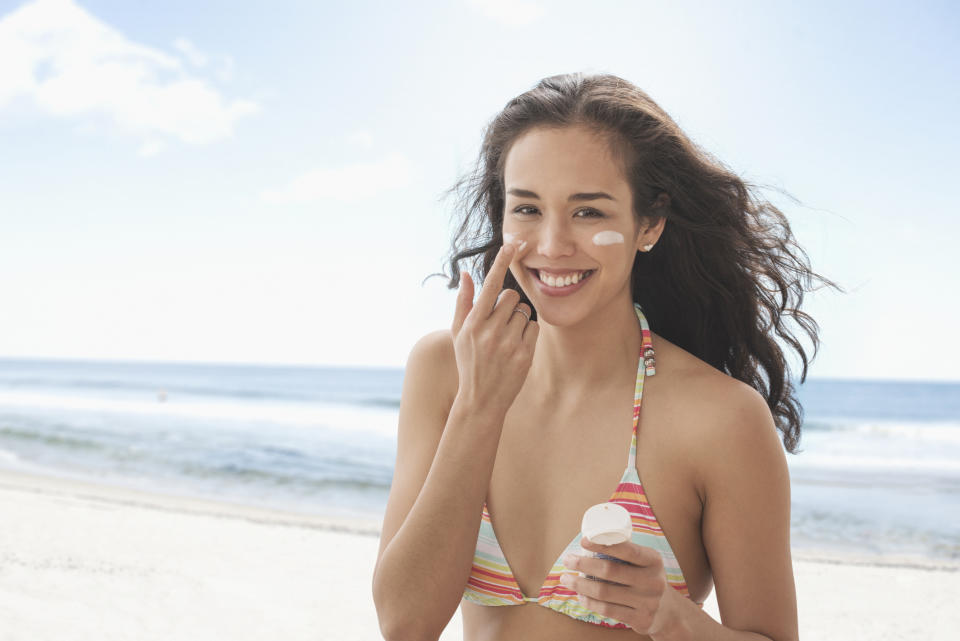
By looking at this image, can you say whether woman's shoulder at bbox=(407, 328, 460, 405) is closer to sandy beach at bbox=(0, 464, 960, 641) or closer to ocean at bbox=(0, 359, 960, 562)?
sandy beach at bbox=(0, 464, 960, 641)

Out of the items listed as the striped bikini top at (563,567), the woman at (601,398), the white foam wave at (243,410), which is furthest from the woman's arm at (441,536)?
the white foam wave at (243,410)

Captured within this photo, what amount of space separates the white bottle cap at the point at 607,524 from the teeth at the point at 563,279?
2.83 ft

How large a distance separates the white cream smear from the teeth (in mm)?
93

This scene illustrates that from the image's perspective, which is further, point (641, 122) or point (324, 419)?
point (324, 419)

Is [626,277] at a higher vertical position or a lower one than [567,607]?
higher

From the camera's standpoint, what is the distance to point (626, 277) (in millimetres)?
2324

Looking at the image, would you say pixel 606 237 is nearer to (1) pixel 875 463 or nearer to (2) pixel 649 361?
(2) pixel 649 361

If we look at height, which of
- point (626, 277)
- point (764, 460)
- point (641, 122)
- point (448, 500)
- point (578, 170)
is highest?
point (641, 122)

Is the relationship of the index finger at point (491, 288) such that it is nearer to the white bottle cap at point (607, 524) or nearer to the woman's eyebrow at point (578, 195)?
the woman's eyebrow at point (578, 195)

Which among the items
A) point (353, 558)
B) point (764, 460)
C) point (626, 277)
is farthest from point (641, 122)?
point (353, 558)

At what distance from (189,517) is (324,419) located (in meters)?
16.3

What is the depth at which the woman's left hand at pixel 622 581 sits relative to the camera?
1.51 metres

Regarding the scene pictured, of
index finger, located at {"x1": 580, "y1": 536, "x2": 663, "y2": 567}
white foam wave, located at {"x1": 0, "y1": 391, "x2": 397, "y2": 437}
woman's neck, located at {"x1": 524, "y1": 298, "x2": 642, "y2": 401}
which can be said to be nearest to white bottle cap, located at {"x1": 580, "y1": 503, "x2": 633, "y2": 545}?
index finger, located at {"x1": 580, "y1": 536, "x2": 663, "y2": 567}

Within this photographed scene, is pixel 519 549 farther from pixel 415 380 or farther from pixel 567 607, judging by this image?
pixel 415 380
